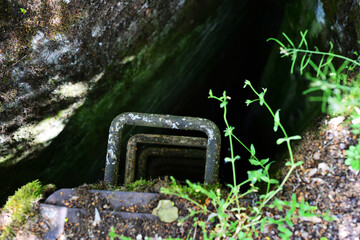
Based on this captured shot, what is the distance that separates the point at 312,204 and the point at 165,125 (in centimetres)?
115

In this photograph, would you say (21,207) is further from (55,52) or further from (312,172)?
(312,172)

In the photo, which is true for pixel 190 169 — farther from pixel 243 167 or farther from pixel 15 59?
pixel 15 59

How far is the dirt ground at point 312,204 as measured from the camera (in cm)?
166

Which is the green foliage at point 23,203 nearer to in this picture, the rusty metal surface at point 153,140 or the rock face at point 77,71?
the rock face at point 77,71

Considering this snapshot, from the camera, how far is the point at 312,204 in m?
1.72

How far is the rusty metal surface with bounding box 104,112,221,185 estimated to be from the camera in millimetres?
2131

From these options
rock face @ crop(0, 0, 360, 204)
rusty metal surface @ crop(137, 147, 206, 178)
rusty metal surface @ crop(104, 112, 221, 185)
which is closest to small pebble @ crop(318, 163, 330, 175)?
rusty metal surface @ crop(104, 112, 221, 185)

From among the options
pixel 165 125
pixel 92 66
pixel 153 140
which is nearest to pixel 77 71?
pixel 92 66

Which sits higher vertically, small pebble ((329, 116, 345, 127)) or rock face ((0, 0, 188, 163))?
rock face ((0, 0, 188, 163))

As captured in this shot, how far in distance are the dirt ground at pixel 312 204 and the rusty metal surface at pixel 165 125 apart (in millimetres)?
336

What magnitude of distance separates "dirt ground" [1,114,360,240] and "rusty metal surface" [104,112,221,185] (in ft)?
1.10

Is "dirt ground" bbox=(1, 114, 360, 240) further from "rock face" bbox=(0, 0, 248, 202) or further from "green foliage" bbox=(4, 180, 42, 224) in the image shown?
"rock face" bbox=(0, 0, 248, 202)

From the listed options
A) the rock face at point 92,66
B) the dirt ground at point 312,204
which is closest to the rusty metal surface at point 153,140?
the rock face at point 92,66

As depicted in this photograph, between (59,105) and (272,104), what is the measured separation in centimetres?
281
